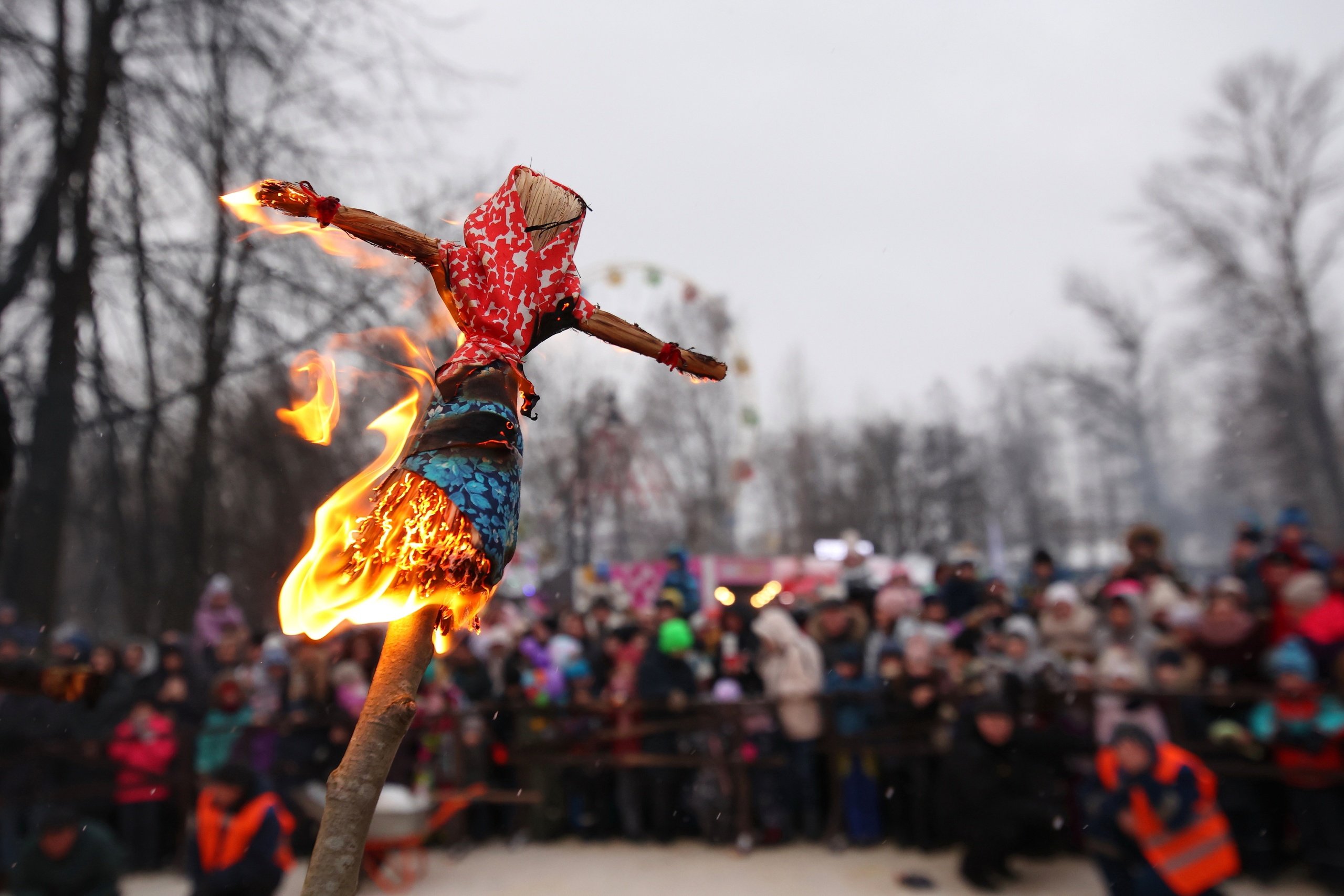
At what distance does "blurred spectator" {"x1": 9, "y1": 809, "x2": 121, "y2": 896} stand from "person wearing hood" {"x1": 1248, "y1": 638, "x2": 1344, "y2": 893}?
6.33m

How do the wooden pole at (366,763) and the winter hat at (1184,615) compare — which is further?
the winter hat at (1184,615)

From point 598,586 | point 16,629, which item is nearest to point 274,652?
point 16,629

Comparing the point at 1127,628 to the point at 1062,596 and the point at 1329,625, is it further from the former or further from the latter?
the point at 1329,625

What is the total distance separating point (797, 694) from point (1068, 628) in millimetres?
1992

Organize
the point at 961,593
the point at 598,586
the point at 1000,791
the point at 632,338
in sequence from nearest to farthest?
1. the point at 632,338
2. the point at 1000,791
3. the point at 961,593
4. the point at 598,586

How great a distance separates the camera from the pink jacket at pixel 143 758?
25.6 feet

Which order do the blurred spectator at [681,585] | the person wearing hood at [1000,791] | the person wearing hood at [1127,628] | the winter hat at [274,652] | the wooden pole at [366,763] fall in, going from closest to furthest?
the wooden pole at [366,763], the person wearing hood at [1000,791], the person wearing hood at [1127,628], the winter hat at [274,652], the blurred spectator at [681,585]

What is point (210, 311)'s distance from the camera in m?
8.60

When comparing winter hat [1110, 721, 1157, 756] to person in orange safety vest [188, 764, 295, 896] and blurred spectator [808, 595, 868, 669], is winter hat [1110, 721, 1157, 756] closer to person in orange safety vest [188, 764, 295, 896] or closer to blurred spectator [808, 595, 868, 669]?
blurred spectator [808, 595, 868, 669]

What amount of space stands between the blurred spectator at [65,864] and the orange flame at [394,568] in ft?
12.7

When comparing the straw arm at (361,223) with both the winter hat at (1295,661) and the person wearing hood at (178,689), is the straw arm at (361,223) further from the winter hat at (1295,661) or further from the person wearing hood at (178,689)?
the person wearing hood at (178,689)

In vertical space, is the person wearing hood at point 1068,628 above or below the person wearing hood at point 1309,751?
above

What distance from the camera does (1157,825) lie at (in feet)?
16.2

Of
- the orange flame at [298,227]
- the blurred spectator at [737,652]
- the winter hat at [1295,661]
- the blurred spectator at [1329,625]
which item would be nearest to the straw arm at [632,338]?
the orange flame at [298,227]
